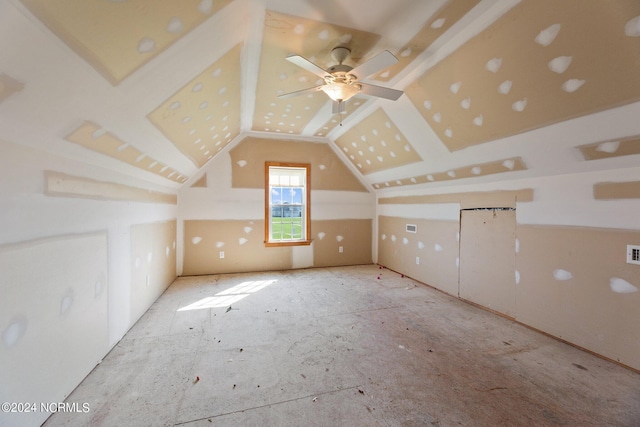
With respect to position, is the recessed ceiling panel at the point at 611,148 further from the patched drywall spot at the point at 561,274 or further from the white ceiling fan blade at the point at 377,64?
the white ceiling fan blade at the point at 377,64

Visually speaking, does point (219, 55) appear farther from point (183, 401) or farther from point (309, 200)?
point (309, 200)

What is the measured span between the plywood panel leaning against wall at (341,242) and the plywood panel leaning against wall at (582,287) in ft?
11.0

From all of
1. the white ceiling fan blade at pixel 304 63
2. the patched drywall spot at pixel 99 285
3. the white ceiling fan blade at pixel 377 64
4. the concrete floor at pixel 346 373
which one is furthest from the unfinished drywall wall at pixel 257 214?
the white ceiling fan blade at pixel 377 64

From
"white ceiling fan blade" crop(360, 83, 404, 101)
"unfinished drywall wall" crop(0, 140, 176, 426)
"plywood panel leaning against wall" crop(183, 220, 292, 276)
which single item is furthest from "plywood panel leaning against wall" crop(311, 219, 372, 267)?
"unfinished drywall wall" crop(0, 140, 176, 426)

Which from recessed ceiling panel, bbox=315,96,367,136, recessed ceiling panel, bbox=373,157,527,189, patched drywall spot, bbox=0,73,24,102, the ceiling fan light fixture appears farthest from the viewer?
recessed ceiling panel, bbox=315,96,367,136

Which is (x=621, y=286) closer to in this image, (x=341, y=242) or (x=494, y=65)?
(x=494, y=65)

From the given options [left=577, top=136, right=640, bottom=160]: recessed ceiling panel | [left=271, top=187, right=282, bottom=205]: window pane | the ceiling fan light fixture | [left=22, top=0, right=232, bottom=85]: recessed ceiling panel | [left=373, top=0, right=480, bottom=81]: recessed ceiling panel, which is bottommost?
[left=271, top=187, right=282, bottom=205]: window pane

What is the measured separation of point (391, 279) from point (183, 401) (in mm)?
3969

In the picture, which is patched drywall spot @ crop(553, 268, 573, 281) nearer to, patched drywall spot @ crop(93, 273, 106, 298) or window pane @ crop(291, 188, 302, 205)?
window pane @ crop(291, 188, 302, 205)

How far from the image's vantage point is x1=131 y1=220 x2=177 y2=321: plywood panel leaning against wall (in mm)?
3104

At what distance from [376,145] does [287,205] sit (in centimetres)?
234

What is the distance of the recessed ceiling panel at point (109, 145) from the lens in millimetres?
1791

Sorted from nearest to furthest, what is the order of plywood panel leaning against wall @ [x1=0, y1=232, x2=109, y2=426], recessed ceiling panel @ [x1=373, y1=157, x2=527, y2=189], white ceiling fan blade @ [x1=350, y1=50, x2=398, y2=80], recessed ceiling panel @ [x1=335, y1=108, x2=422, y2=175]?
plywood panel leaning against wall @ [x1=0, y1=232, x2=109, y2=426] < white ceiling fan blade @ [x1=350, y1=50, x2=398, y2=80] < recessed ceiling panel @ [x1=373, y1=157, x2=527, y2=189] < recessed ceiling panel @ [x1=335, y1=108, x2=422, y2=175]

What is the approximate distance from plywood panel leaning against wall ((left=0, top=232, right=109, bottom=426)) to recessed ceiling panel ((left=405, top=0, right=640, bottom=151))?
3509 millimetres
